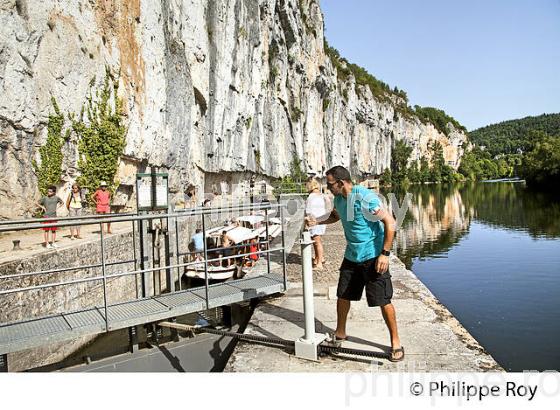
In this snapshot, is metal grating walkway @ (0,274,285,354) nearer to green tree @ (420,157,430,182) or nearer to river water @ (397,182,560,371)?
river water @ (397,182,560,371)

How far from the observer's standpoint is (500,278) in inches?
560

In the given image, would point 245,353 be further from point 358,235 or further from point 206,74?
point 206,74

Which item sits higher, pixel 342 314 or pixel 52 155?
pixel 52 155

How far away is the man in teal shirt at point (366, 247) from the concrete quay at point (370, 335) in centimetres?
39

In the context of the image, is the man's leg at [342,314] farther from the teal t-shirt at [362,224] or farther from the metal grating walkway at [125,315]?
the metal grating walkway at [125,315]

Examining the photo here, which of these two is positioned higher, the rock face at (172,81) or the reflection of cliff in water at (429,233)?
the rock face at (172,81)

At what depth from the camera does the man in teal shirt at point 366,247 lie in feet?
14.1

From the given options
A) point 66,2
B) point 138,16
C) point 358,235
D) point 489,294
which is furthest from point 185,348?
point 138,16

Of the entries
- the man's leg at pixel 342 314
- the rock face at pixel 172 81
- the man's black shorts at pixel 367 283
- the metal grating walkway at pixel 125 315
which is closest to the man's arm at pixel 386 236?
the man's black shorts at pixel 367 283

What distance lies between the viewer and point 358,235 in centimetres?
445

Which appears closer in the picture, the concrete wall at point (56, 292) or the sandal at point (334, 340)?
the sandal at point (334, 340)

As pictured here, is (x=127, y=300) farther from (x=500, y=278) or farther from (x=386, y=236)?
(x=500, y=278)

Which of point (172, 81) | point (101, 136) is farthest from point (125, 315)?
point (172, 81)

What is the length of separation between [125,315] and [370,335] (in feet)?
10.0
